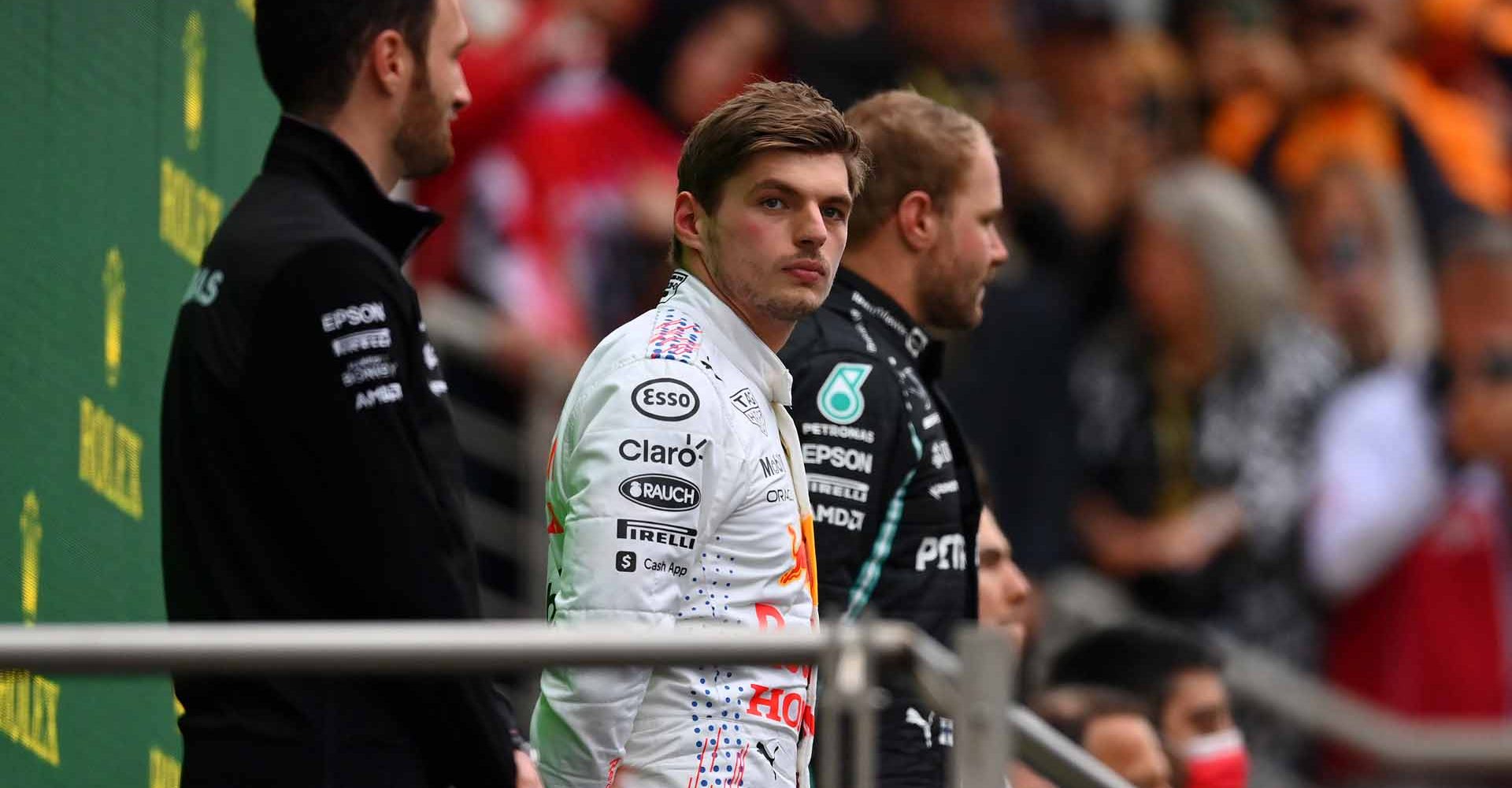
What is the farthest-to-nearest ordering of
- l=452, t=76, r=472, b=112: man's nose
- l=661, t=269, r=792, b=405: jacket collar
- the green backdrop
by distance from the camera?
the green backdrop
l=661, t=269, r=792, b=405: jacket collar
l=452, t=76, r=472, b=112: man's nose

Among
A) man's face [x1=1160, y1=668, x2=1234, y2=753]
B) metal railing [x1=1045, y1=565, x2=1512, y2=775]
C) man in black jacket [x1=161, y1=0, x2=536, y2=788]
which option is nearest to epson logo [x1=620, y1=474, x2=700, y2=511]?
man in black jacket [x1=161, y1=0, x2=536, y2=788]

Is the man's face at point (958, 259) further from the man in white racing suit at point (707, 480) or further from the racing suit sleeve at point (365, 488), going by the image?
the racing suit sleeve at point (365, 488)

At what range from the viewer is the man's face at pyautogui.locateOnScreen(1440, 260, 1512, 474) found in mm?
8406

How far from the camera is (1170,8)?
10.3 meters

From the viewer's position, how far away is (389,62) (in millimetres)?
3666

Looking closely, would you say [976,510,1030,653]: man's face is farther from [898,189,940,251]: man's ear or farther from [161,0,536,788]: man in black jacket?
[161,0,536,788]: man in black jacket

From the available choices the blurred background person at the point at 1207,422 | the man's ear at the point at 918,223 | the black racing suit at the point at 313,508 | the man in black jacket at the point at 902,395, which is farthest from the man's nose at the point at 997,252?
the blurred background person at the point at 1207,422

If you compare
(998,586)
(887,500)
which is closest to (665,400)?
(887,500)

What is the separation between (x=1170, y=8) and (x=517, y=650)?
803 centimetres

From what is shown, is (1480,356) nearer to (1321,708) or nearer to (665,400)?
(1321,708)

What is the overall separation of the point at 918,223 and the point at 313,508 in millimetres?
1840

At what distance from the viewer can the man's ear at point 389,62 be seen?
3656 mm

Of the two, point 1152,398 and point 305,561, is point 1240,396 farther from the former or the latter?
point 305,561

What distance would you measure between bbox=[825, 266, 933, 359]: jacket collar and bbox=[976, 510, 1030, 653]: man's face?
48cm
